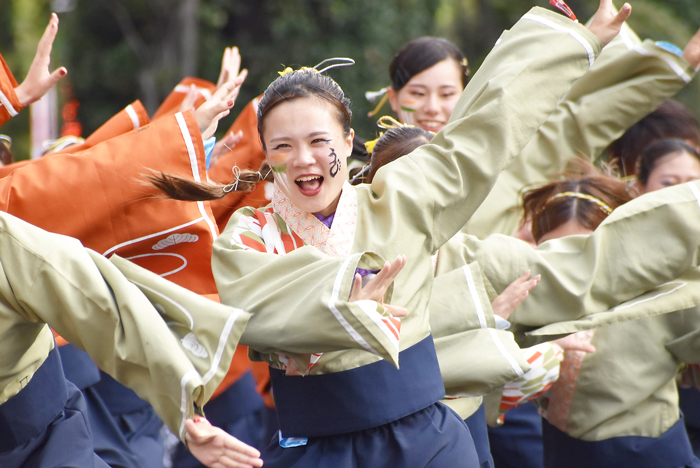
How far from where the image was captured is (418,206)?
1.87 m

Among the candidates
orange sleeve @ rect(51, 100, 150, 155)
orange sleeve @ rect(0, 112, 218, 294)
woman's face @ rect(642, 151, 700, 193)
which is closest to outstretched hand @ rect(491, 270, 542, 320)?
orange sleeve @ rect(0, 112, 218, 294)

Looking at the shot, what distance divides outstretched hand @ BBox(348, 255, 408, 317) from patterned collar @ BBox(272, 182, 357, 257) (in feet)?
0.63

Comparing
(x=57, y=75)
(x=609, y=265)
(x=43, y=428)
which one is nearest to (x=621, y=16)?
(x=609, y=265)

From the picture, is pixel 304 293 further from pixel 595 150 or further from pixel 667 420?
pixel 595 150

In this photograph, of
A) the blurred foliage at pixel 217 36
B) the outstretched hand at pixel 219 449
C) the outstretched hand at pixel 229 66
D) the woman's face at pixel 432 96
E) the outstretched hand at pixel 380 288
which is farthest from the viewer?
the blurred foliage at pixel 217 36

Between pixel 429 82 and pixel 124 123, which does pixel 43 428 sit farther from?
pixel 429 82

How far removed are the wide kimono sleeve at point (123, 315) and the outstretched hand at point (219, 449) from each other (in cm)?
3

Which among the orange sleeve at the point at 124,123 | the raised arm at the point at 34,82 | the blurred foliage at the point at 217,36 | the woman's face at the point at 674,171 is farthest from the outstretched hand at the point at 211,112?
the blurred foliage at the point at 217,36

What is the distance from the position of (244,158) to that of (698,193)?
148 centimetres

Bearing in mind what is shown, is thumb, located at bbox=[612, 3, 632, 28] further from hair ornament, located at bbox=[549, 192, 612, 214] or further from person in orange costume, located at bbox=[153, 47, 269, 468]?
person in orange costume, located at bbox=[153, 47, 269, 468]

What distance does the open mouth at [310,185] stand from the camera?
1867 mm

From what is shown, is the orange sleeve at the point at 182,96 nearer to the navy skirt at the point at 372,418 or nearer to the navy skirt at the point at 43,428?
the navy skirt at the point at 43,428

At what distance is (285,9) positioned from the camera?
7.68 metres

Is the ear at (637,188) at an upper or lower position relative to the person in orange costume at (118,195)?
lower
